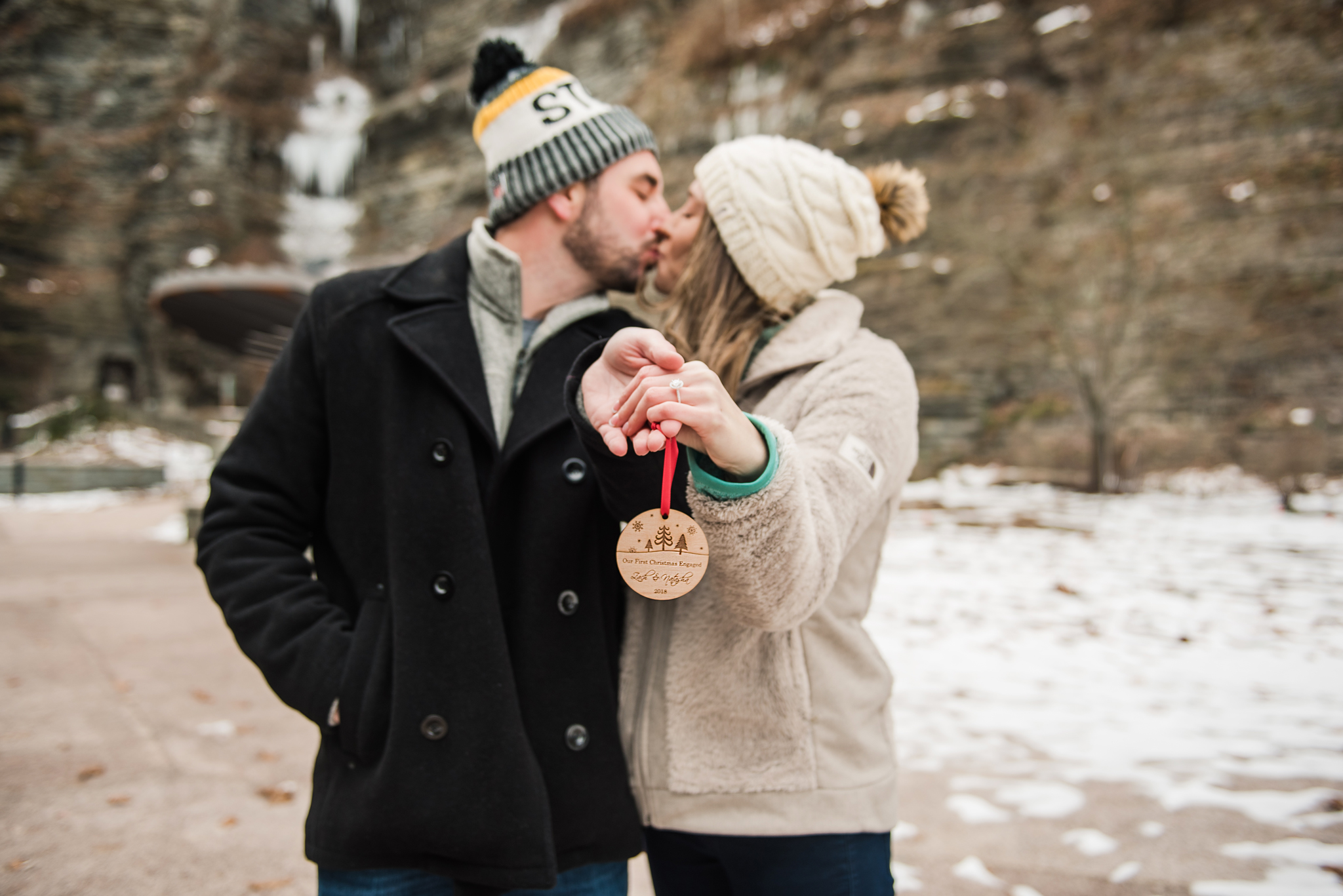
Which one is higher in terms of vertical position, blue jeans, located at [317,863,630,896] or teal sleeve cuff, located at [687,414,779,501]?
teal sleeve cuff, located at [687,414,779,501]

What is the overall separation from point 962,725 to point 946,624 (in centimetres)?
168

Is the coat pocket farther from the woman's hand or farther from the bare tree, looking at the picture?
the bare tree

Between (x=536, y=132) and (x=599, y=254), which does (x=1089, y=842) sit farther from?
(x=536, y=132)

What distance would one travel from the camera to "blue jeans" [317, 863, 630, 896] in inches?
50.4

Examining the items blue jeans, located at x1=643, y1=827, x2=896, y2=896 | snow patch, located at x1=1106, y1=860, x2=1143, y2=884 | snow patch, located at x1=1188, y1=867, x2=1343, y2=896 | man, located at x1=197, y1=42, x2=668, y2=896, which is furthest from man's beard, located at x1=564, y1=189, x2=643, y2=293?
snow patch, located at x1=1188, y1=867, x2=1343, y2=896

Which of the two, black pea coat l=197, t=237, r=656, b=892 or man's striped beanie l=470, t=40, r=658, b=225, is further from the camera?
man's striped beanie l=470, t=40, r=658, b=225

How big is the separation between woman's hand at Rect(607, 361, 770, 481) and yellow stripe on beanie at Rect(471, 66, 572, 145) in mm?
964

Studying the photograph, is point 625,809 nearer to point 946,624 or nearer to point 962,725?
point 962,725

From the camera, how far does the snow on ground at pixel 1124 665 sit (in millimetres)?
3145

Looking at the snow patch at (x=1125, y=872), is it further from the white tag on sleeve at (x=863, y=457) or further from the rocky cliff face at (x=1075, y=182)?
the rocky cliff face at (x=1075, y=182)

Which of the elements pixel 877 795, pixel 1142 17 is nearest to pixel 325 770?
pixel 877 795

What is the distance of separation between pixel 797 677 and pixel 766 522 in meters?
0.38

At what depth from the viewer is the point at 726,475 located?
1009 millimetres

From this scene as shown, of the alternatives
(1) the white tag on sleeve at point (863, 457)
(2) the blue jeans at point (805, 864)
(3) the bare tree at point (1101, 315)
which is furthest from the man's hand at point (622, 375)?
(3) the bare tree at point (1101, 315)
